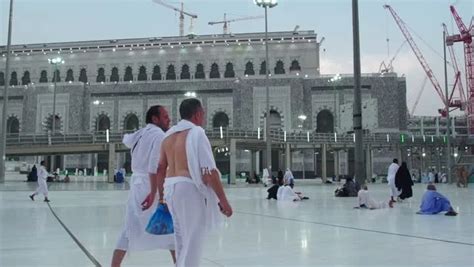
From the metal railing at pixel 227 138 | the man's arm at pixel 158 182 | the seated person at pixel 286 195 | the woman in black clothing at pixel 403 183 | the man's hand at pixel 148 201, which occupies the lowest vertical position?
the seated person at pixel 286 195

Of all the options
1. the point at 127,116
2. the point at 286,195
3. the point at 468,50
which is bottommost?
the point at 286,195

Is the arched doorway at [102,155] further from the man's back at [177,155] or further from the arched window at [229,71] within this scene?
the man's back at [177,155]

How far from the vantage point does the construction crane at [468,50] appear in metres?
68.9

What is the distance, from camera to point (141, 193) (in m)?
4.22

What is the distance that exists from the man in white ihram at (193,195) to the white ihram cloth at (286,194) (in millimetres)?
12005

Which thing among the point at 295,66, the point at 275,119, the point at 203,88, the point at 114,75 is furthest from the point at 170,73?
the point at 295,66

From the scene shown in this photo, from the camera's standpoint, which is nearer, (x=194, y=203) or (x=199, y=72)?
(x=194, y=203)

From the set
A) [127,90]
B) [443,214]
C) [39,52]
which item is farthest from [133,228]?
[39,52]

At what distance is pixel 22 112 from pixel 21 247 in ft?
188

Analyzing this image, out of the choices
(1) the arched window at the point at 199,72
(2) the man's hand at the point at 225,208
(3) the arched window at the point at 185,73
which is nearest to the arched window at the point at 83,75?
(3) the arched window at the point at 185,73

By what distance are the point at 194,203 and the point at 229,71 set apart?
57.3m

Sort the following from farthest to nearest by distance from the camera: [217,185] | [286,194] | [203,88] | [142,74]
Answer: [142,74] → [203,88] → [286,194] → [217,185]

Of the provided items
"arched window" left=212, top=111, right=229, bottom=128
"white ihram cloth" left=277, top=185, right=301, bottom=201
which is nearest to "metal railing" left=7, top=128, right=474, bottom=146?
"arched window" left=212, top=111, right=229, bottom=128

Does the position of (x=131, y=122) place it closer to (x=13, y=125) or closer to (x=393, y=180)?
(x=13, y=125)
